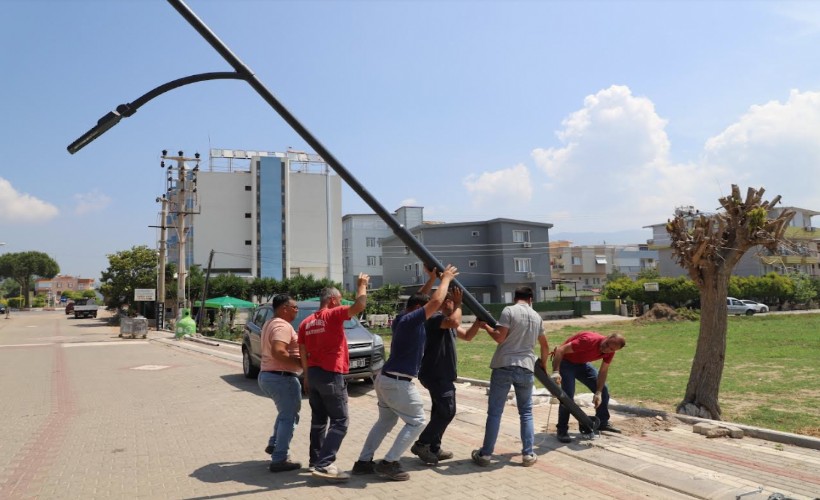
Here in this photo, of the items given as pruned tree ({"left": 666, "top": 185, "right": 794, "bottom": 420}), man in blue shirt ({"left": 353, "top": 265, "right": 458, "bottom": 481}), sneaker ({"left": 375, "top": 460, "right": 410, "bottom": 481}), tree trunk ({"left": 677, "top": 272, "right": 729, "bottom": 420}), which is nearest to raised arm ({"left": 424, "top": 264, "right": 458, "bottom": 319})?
man in blue shirt ({"left": 353, "top": 265, "right": 458, "bottom": 481})

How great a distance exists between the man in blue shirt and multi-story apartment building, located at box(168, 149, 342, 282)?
61.9 metres

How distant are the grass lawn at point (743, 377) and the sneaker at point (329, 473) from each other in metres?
5.81

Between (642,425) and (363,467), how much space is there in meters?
3.94

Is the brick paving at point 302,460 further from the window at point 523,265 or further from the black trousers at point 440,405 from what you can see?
the window at point 523,265

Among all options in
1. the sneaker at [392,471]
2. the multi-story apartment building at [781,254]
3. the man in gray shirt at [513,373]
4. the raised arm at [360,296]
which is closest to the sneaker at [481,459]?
the man in gray shirt at [513,373]

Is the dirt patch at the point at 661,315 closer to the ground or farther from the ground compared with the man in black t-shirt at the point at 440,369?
closer to the ground

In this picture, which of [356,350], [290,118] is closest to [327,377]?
[290,118]

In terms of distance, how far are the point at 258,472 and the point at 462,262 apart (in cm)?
5074

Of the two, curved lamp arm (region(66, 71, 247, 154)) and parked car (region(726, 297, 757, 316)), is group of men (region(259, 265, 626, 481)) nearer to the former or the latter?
curved lamp arm (region(66, 71, 247, 154))

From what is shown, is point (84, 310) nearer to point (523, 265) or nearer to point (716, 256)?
point (523, 265)

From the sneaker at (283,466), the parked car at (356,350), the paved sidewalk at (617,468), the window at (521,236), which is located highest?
the window at (521,236)

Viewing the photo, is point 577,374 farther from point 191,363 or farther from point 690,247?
point 191,363

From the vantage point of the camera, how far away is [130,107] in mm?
4898

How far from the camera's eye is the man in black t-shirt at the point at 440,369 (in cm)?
562
